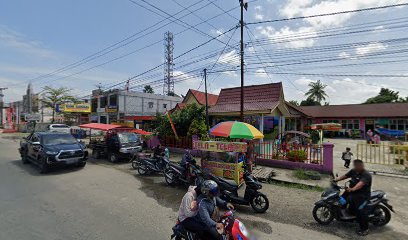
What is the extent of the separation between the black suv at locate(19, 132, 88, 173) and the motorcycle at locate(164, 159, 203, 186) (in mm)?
4556

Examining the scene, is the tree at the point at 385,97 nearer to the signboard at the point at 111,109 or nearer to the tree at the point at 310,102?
the tree at the point at 310,102

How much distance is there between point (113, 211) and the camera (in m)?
5.52

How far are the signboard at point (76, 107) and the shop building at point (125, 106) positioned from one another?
3.62 feet

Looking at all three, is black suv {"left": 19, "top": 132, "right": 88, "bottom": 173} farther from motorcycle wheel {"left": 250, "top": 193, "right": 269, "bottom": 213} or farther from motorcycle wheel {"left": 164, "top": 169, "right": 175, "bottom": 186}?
motorcycle wheel {"left": 250, "top": 193, "right": 269, "bottom": 213}

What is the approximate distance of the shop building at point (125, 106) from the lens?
29.4 meters

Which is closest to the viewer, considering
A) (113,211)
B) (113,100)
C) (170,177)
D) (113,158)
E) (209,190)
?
(209,190)

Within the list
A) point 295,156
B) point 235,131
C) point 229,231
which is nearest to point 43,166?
point 235,131

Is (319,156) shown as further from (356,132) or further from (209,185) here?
(356,132)

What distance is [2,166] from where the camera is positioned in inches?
411

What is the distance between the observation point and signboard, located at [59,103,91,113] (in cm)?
3134

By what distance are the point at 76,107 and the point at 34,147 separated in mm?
24919

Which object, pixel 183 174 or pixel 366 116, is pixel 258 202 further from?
pixel 366 116

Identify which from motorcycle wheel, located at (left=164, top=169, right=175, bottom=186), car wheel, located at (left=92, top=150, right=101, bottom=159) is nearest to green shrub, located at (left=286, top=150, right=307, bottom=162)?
motorcycle wheel, located at (left=164, top=169, right=175, bottom=186)

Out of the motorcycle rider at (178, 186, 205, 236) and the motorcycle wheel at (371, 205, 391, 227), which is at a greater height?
the motorcycle rider at (178, 186, 205, 236)
